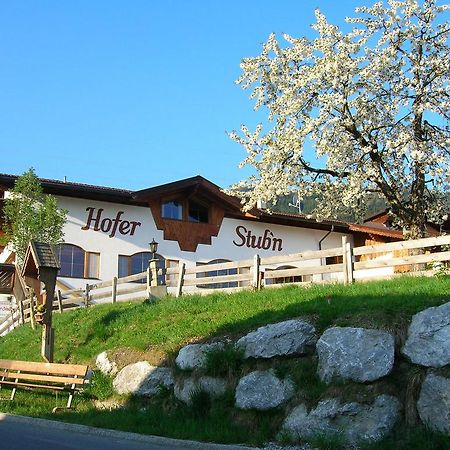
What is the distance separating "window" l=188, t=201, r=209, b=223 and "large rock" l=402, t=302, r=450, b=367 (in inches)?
974

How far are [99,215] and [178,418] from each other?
20.8 meters

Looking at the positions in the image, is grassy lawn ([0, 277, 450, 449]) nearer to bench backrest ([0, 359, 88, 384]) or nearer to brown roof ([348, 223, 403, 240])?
bench backrest ([0, 359, 88, 384])

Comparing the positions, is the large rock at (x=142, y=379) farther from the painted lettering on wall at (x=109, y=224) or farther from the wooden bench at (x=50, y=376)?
the painted lettering on wall at (x=109, y=224)

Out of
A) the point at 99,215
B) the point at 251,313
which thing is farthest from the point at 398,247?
the point at 99,215

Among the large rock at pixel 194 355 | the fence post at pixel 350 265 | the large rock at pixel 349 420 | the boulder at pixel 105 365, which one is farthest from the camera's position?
the fence post at pixel 350 265

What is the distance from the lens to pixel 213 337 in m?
13.2

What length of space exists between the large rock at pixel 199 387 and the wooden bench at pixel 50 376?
2452 mm

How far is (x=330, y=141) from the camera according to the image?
2378cm

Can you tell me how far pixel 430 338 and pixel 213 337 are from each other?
15.4 ft

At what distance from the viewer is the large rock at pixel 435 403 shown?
29.5 feet

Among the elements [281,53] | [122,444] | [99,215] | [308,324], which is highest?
[281,53]

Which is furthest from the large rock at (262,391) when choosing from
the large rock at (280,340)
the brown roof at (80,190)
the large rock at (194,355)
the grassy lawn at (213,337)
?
the brown roof at (80,190)

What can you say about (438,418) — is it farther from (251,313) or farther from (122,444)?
(251,313)

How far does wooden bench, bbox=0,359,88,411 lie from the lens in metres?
13.8
